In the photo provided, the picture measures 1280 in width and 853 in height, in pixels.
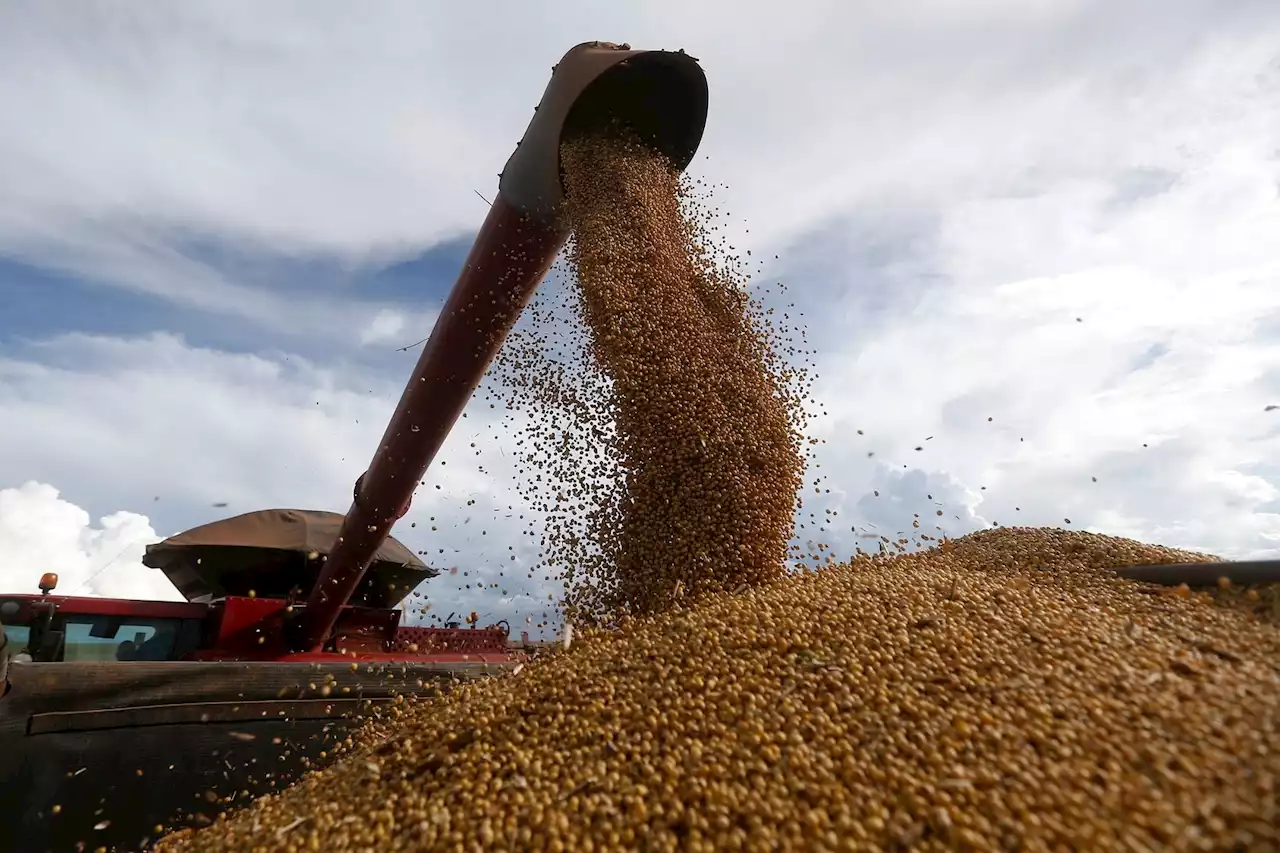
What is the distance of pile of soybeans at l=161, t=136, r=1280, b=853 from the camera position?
5.16ft

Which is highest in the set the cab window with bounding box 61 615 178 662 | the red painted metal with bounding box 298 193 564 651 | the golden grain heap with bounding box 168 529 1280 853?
the red painted metal with bounding box 298 193 564 651

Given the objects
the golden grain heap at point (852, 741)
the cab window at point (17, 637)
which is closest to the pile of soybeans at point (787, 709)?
the golden grain heap at point (852, 741)

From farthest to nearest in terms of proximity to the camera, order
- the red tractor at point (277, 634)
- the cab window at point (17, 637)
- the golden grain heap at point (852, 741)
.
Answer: the cab window at point (17, 637) → the red tractor at point (277, 634) → the golden grain heap at point (852, 741)

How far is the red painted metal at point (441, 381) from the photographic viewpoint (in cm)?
434

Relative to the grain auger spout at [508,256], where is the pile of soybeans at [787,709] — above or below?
below

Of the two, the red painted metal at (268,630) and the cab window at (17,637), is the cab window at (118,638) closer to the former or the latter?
the red painted metal at (268,630)

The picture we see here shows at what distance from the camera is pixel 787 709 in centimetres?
198

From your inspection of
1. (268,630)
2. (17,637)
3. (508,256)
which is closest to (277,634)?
(268,630)

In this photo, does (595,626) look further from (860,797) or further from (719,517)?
(860,797)

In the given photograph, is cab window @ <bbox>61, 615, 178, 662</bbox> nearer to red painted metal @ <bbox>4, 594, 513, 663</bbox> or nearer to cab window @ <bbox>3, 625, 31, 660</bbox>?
red painted metal @ <bbox>4, 594, 513, 663</bbox>

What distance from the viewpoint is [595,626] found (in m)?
3.24

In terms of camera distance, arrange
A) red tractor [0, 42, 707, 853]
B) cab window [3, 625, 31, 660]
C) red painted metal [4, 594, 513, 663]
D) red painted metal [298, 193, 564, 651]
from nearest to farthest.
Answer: red tractor [0, 42, 707, 853] < cab window [3, 625, 31, 660] < red painted metal [298, 193, 564, 651] < red painted metal [4, 594, 513, 663]

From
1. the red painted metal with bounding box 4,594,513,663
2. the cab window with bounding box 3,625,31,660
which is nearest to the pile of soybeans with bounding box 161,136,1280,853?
the red painted metal with bounding box 4,594,513,663

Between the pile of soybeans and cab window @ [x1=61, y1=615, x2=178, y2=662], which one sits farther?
cab window @ [x1=61, y1=615, x2=178, y2=662]
